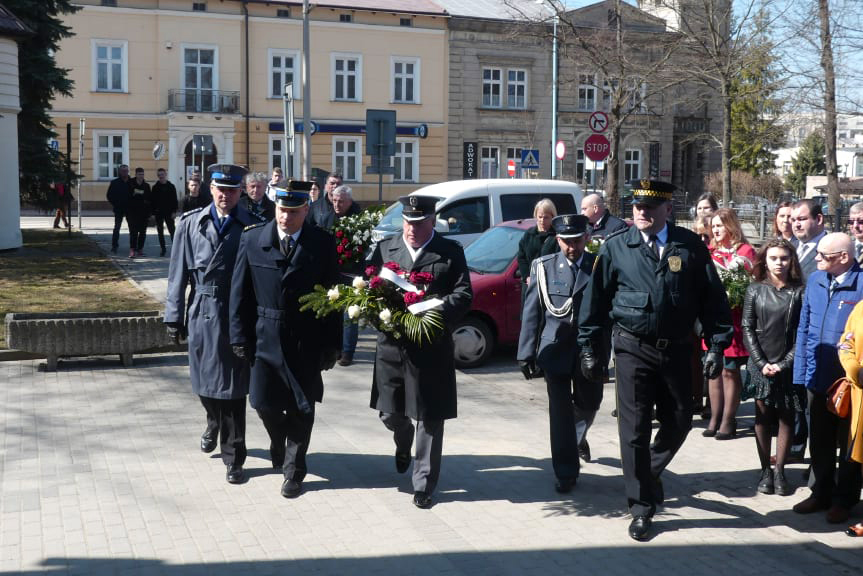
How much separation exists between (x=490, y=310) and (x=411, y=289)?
5.21 metres

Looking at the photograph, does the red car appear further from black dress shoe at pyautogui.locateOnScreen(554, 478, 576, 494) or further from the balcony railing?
the balcony railing

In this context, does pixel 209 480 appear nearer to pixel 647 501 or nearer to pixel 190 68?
pixel 647 501

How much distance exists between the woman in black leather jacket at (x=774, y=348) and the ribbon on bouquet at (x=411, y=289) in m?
2.35

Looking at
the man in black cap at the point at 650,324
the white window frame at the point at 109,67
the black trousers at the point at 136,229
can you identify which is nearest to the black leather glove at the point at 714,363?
the man in black cap at the point at 650,324

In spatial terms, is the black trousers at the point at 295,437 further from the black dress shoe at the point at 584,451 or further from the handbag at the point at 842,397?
the handbag at the point at 842,397

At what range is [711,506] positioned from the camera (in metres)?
6.72

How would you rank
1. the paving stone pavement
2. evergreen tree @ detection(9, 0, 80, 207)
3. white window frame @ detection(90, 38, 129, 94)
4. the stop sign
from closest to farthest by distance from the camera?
1. the paving stone pavement
2. the stop sign
3. evergreen tree @ detection(9, 0, 80, 207)
4. white window frame @ detection(90, 38, 129, 94)

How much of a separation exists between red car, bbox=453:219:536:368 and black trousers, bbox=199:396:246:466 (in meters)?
4.53

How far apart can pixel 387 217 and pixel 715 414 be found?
8922 mm

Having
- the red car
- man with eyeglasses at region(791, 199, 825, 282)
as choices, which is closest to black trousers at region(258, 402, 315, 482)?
man with eyeglasses at region(791, 199, 825, 282)

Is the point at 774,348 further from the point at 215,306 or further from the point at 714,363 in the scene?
the point at 215,306

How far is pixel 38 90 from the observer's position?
2658cm

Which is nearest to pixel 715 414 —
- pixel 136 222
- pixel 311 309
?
pixel 311 309

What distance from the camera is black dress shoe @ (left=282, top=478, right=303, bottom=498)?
669 centimetres
